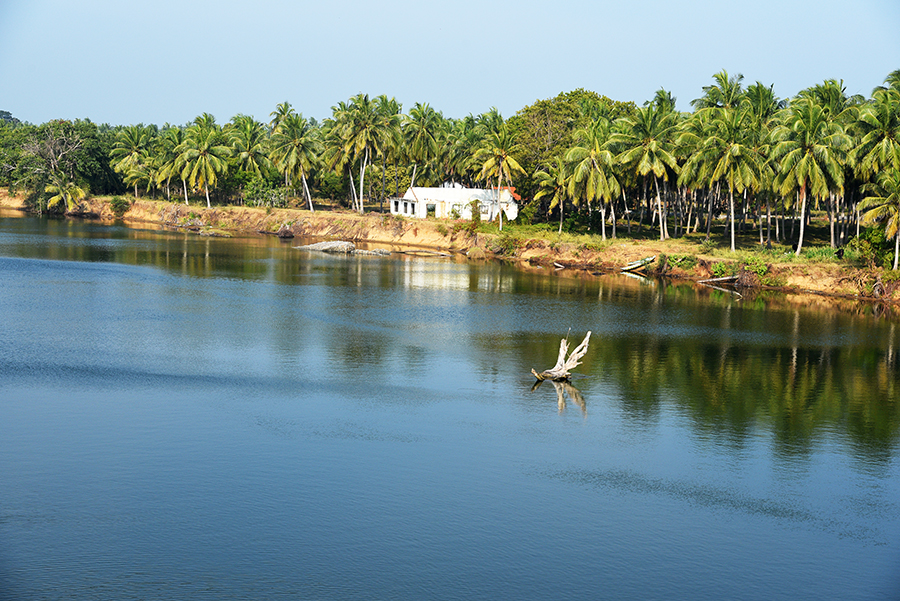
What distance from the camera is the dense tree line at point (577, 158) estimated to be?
7344 cm

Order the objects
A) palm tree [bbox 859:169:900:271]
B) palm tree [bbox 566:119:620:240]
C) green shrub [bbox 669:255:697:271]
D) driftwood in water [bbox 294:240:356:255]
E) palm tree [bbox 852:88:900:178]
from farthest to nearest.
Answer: driftwood in water [bbox 294:240:356:255]
palm tree [bbox 566:119:620:240]
green shrub [bbox 669:255:697:271]
palm tree [bbox 852:88:900:178]
palm tree [bbox 859:169:900:271]

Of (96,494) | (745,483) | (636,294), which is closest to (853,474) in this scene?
(745,483)

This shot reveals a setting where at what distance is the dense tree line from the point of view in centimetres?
7344

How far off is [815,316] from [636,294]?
48.2 ft

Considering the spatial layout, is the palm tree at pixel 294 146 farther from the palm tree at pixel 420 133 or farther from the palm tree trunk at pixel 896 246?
the palm tree trunk at pixel 896 246

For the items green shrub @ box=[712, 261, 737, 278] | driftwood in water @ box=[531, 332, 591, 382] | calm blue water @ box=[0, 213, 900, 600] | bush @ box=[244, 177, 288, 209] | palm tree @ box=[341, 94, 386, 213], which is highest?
palm tree @ box=[341, 94, 386, 213]

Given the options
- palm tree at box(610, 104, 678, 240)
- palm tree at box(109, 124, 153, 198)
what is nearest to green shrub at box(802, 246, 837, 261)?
palm tree at box(610, 104, 678, 240)

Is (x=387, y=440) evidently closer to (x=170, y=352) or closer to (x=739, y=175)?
(x=170, y=352)

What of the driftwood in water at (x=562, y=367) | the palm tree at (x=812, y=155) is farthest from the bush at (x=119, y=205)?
the driftwood in water at (x=562, y=367)

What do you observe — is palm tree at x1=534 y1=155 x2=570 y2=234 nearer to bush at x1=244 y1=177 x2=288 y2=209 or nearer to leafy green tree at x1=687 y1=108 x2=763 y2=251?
leafy green tree at x1=687 y1=108 x2=763 y2=251

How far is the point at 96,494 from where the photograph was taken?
25.3 meters

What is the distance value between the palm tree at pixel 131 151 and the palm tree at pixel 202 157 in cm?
1487

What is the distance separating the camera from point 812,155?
71.9 m

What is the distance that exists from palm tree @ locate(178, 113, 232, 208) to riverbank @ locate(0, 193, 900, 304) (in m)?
6.37
